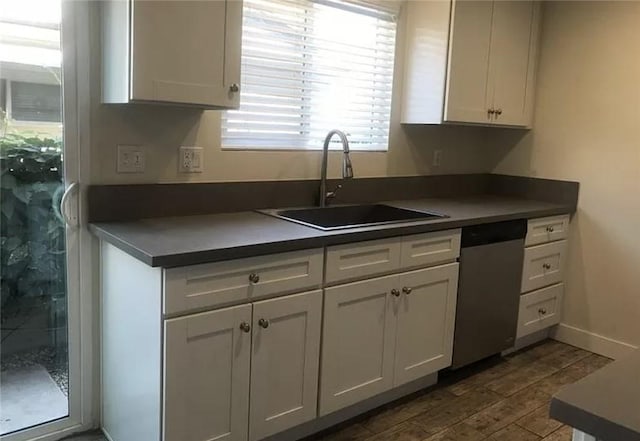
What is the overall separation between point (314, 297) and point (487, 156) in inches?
83.4

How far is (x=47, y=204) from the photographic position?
2.23m

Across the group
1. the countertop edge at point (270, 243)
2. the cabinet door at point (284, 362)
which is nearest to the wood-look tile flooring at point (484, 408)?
the cabinet door at point (284, 362)

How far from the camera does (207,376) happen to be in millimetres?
1951

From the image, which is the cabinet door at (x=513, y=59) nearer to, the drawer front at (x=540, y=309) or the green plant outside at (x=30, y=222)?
the drawer front at (x=540, y=309)

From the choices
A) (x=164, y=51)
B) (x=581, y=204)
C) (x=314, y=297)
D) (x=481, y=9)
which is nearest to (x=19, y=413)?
(x=314, y=297)

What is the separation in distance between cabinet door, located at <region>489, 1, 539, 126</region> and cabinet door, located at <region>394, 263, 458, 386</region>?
1137 millimetres

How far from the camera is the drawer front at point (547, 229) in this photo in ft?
10.6

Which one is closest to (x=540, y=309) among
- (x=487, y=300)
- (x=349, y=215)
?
(x=487, y=300)

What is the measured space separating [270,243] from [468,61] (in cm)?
171

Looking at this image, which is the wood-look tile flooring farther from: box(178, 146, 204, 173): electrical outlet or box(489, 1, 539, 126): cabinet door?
box(489, 1, 539, 126): cabinet door

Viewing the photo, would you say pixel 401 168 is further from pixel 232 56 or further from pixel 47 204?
pixel 47 204

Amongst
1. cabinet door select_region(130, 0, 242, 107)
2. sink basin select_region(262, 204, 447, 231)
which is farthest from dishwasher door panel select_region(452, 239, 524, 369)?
cabinet door select_region(130, 0, 242, 107)

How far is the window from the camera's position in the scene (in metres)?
2.64

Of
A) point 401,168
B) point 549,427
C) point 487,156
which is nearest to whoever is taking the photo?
point 549,427
